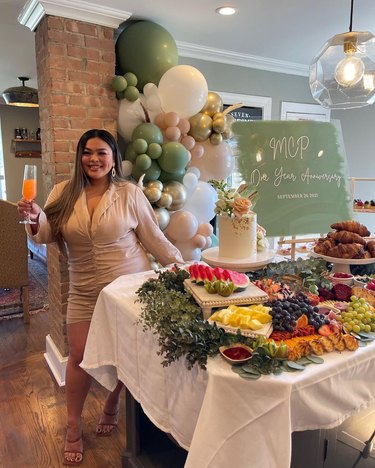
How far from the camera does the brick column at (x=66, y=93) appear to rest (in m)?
2.43

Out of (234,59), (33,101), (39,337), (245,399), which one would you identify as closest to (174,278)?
(245,399)

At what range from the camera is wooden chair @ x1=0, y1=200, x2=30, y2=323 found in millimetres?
3516

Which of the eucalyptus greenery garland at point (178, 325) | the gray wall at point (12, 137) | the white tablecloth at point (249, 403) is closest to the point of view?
the white tablecloth at point (249, 403)

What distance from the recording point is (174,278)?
139 cm

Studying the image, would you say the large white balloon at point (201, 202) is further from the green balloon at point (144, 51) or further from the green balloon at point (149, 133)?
the green balloon at point (144, 51)

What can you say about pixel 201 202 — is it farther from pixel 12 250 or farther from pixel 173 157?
pixel 12 250

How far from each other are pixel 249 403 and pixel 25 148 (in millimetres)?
6926

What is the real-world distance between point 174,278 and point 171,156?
133cm

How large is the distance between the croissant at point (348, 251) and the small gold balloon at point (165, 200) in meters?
1.30

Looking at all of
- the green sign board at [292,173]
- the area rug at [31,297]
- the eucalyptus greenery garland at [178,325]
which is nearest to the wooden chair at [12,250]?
the area rug at [31,297]

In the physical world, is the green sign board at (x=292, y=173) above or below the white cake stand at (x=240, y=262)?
above

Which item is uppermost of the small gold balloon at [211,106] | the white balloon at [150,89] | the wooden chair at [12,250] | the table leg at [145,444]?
the white balloon at [150,89]

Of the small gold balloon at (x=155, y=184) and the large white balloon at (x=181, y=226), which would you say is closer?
the small gold balloon at (x=155, y=184)

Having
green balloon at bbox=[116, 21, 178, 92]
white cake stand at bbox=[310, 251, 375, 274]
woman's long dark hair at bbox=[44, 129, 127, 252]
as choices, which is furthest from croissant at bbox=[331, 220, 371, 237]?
green balloon at bbox=[116, 21, 178, 92]
